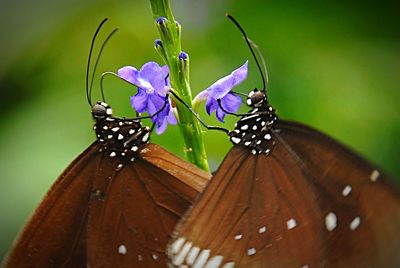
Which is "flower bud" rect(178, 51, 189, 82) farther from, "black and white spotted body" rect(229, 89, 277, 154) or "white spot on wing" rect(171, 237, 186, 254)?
"white spot on wing" rect(171, 237, 186, 254)

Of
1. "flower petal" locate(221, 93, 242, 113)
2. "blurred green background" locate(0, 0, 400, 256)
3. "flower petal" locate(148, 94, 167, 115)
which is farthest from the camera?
"blurred green background" locate(0, 0, 400, 256)

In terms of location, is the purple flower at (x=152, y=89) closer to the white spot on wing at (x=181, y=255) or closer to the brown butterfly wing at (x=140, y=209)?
the brown butterfly wing at (x=140, y=209)

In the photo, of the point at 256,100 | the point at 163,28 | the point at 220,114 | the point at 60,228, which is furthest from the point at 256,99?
the point at 60,228

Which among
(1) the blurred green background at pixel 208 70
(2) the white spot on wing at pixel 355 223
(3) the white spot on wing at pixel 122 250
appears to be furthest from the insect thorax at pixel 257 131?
(1) the blurred green background at pixel 208 70

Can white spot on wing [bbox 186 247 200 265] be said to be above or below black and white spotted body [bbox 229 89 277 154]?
below

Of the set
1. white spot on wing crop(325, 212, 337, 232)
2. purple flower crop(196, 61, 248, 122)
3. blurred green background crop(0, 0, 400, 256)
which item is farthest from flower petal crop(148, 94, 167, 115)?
blurred green background crop(0, 0, 400, 256)

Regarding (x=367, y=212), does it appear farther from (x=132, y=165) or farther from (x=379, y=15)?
(x=379, y=15)

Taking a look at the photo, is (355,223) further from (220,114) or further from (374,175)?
(220,114)

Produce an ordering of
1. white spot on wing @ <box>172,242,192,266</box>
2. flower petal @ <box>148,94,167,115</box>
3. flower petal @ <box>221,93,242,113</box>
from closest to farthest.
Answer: white spot on wing @ <box>172,242,192,266</box> → flower petal @ <box>148,94,167,115</box> → flower petal @ <box>221,93,242,113</box>
